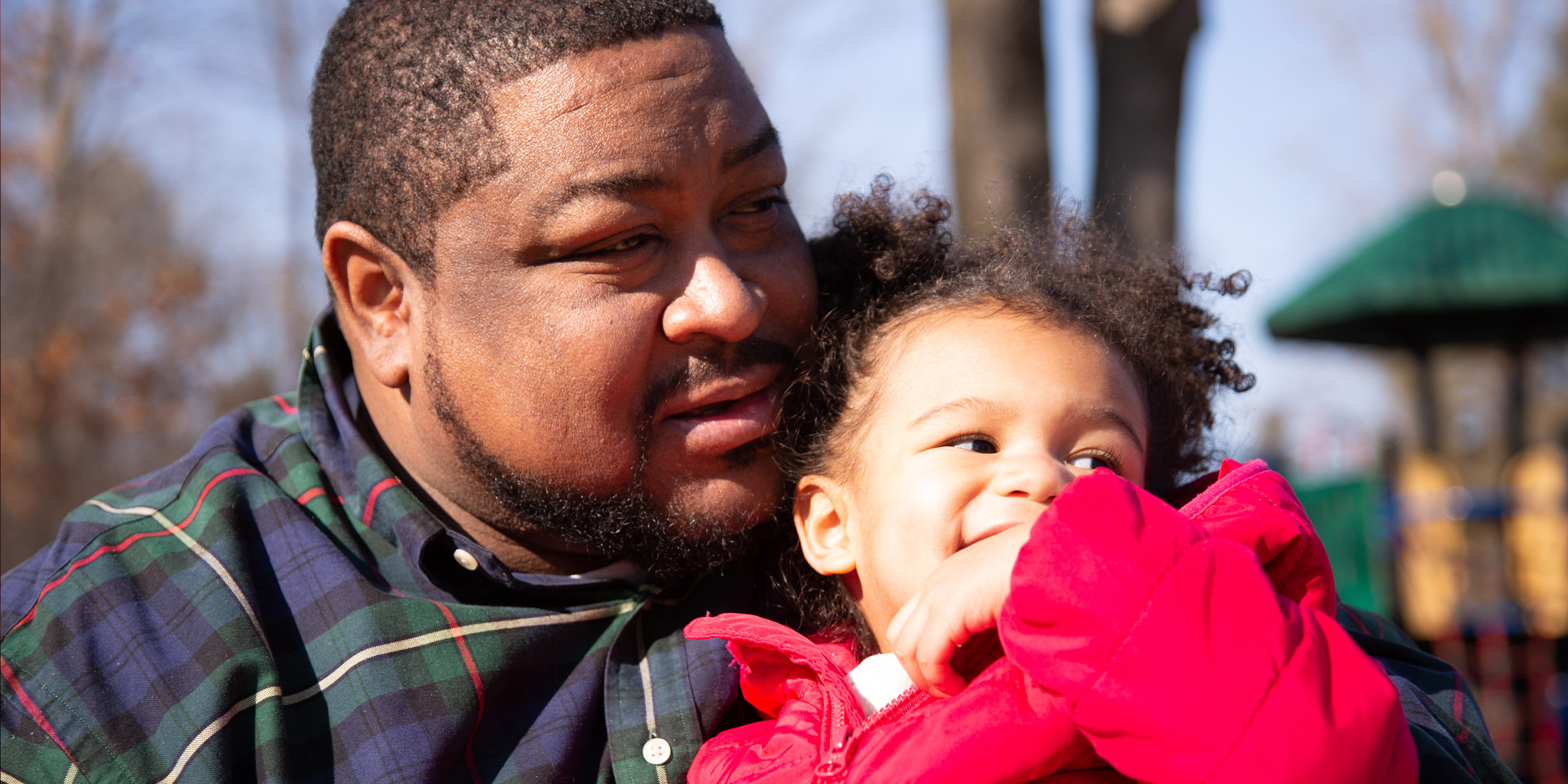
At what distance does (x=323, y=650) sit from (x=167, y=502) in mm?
512

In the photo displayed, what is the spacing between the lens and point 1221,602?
1.39 m

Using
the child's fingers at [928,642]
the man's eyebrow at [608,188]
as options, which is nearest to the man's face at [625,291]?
the man's eyebrow at [608,188]

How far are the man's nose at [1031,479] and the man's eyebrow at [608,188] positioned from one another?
2.69ft

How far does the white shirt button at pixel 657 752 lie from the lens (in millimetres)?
1992

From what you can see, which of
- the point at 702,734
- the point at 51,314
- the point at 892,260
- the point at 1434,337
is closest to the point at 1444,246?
the point at 1434,337

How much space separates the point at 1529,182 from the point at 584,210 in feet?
94.2

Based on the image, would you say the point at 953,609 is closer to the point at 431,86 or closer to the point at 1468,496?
the point at 431,86

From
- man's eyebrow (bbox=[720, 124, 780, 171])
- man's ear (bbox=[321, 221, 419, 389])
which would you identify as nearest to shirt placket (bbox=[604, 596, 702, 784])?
man's ear (bbox=[321, 221, 419, 389])

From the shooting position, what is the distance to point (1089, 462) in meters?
1.88

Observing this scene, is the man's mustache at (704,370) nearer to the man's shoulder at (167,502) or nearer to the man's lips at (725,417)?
the man's lips at (725,417)

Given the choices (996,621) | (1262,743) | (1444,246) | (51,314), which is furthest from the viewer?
(51,314)

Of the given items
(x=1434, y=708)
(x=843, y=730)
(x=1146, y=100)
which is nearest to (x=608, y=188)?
(x=843, y=730)

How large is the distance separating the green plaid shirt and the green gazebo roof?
311 inches

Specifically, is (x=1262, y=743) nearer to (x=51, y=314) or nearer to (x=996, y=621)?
(x=996, y=621)
